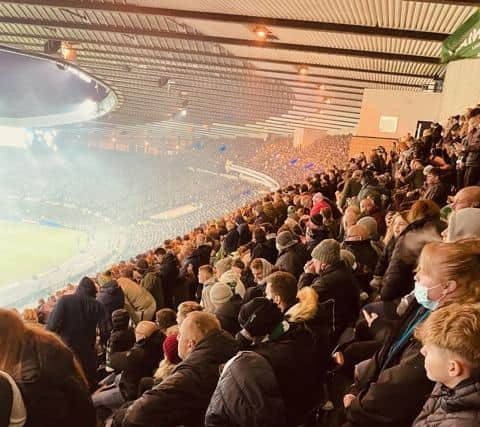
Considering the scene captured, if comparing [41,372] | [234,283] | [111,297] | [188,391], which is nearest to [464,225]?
[188,391]

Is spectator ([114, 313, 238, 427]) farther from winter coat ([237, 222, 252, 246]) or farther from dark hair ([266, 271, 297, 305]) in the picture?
winter coat ([237, 222, 252, 246])

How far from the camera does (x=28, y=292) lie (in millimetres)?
18422

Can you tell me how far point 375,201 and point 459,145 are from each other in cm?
151

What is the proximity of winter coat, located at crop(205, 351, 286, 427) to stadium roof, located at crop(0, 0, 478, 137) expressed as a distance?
6597mm

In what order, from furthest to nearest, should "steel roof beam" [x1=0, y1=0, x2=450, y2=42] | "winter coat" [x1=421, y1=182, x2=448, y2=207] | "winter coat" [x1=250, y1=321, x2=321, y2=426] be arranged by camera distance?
"steel roof beam" [x1=0, y1=0, x2=450, y2=42] → "winter coat" [x1=421, y1=182, x2=448, y2=207] → "winter coat" [x1=250, y1=321, x2=321, y2=426]

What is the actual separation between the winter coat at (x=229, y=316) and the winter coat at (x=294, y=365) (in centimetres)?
124

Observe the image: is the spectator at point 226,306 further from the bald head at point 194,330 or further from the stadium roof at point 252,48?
the stadium roof at point 252,48

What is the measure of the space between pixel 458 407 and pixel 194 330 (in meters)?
1.34

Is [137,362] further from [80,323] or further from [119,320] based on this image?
[80,323]

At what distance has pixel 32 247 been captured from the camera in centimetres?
2656

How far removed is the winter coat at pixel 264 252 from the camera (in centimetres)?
566

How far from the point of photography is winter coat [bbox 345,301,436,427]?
199 cm

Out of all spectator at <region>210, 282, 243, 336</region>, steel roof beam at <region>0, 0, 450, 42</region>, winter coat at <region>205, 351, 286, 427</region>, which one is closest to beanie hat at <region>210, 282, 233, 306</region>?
spectator at <region>210, 282, 243, 336</region>

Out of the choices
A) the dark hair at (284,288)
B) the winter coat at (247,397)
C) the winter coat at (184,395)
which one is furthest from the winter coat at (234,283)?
the winter coat at (247,397)
